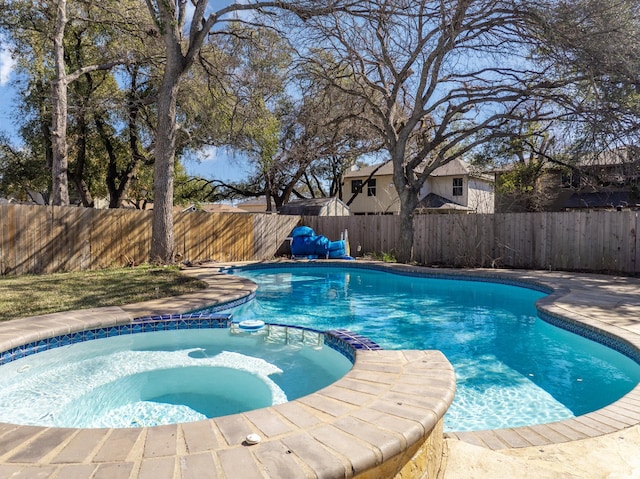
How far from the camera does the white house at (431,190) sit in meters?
25.0

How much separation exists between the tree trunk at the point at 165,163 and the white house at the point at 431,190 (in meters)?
15.4

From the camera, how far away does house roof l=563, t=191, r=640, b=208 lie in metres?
18.3

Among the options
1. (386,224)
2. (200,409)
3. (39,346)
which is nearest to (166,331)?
(39,346)

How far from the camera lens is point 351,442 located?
1.84 meters

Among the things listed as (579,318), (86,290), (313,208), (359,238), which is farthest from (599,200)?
(86,290)

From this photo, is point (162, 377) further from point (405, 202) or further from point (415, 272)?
point (405, 202)

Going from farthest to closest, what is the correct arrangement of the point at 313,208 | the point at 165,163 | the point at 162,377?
the point at 313,208 → the point at 165,163 → the point at 162,377

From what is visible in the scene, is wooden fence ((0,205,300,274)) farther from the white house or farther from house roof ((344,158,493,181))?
house roof ((344,158,493,181))

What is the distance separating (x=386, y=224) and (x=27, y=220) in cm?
1072

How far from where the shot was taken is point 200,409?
11.6ft

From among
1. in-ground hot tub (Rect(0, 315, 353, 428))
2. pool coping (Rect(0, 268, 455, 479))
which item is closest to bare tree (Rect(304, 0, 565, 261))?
in-ground hot tub (Rect(0, 315, 353, 428))

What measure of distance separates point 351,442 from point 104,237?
35.8 ft

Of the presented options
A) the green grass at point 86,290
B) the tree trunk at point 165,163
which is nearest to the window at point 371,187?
the tree trunk at point 165,163

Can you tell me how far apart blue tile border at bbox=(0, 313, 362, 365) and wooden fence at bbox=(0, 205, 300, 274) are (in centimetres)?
624
